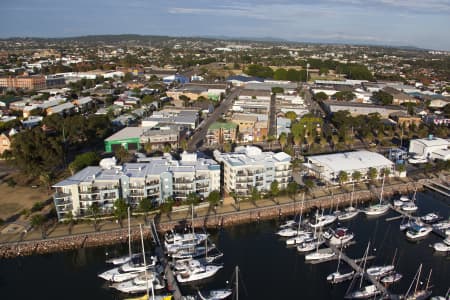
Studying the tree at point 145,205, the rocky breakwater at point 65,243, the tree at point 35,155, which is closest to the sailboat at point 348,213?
the tree at point 145,205

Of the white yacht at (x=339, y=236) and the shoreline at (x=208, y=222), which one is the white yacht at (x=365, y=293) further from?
the shoreline at (x=208, y=222)

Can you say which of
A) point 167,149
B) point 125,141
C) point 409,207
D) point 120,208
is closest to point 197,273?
point 120,208

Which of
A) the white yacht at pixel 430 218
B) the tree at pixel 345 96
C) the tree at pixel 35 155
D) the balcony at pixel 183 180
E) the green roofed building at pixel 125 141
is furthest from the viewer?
the tree at pixel 345 96

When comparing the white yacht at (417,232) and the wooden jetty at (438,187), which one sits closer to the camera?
the white yacht at (417,232)

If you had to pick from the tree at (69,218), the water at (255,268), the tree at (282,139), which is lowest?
the water at (255,268)

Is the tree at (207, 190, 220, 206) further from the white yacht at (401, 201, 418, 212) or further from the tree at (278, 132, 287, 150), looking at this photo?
the tree at (278, 132, 287, 150)

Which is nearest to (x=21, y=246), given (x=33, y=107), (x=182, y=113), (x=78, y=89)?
(x=182, y=113)
